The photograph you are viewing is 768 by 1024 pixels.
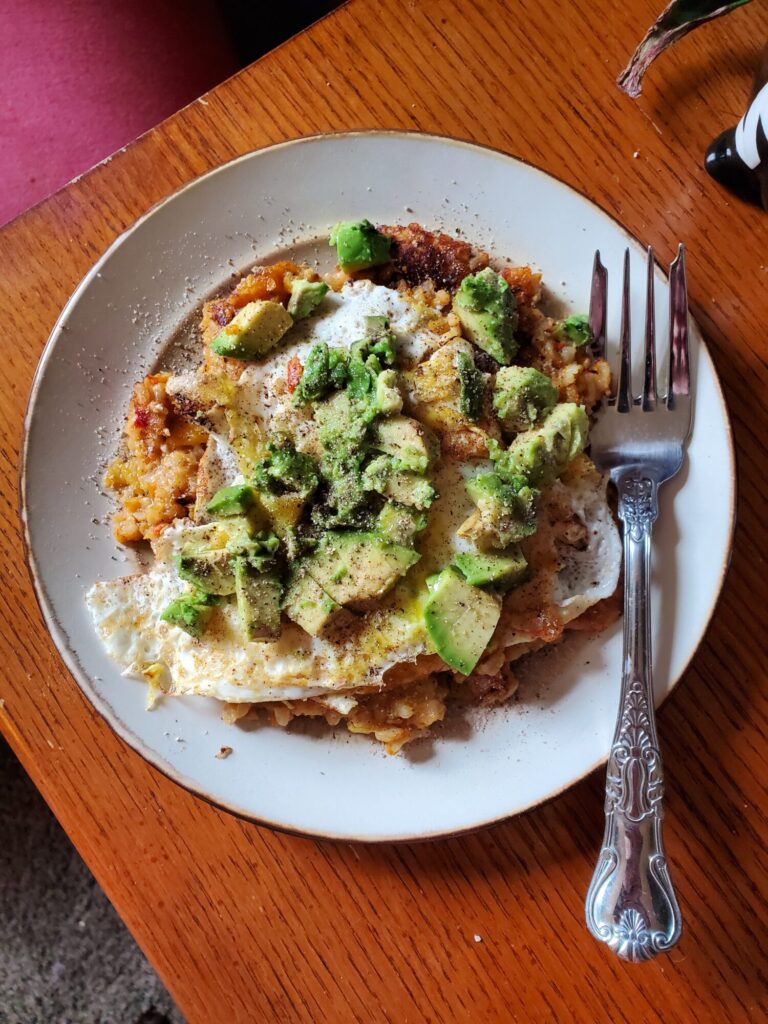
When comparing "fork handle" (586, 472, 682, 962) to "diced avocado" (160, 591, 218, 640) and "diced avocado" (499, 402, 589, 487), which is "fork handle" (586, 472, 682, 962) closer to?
"diced avocado" (499, 402, 589, 487)

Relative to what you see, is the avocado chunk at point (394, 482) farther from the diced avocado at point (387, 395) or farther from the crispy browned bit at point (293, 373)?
the crispy browned bit at point (293, 373)

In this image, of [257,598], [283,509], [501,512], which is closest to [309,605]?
[257,598]

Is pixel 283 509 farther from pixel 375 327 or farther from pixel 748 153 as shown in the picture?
pixel 748 153

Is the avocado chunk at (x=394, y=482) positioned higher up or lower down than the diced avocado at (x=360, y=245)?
lower down

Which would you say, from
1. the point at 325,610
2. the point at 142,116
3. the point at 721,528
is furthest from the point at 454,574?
the point at 142,116

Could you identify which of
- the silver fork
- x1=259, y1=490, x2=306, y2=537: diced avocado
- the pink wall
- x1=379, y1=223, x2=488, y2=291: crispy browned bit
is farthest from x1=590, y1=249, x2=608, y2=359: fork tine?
the pink wall

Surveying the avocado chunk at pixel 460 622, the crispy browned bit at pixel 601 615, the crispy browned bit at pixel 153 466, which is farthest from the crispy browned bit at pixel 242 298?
the crispy browned bit at pixel 601 615

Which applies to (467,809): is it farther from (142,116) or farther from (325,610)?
(142,116)
